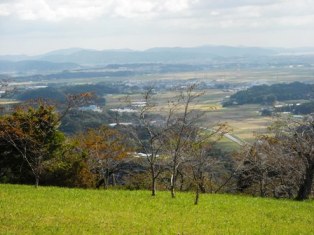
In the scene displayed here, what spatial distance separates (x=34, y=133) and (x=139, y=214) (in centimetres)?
1233

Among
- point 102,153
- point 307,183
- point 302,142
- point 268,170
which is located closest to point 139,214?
point 302,142

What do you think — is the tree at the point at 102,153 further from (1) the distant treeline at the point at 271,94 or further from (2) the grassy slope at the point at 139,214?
(1) the distant treeline at the point at 271,94

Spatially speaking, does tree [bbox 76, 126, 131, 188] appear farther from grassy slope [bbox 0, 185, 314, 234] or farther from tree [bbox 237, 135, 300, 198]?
grassy slope [bbox 0, 185, 314, 234]

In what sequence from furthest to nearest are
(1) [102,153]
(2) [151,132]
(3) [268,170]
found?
(1) [102,153] → (3) [268,170] → (2) [151,132]

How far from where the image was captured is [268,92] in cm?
16062

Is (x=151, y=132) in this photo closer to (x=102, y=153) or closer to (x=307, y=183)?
(x=307, y=183)

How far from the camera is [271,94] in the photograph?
513 ft

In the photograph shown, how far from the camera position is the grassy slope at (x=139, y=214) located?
13836 millimetres

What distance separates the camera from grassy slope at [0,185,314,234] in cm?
1384

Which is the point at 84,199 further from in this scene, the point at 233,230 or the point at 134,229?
the point at 233,230

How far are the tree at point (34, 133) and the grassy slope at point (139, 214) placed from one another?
13.4ft

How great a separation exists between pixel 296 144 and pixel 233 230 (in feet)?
38.8

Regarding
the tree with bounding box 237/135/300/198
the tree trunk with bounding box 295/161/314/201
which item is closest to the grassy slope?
the tree trunk with bounding box 295/161/314/201

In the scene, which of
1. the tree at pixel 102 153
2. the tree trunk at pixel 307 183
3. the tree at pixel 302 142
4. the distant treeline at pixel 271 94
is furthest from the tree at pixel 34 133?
the distant treeline at pixel 271 94
